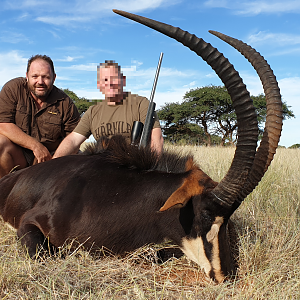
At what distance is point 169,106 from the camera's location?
31375 millimetres

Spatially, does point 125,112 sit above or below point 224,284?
above

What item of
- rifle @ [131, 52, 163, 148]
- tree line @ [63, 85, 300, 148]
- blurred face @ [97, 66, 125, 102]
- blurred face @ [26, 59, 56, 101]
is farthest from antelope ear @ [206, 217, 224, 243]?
tree line @ [63, 85, 300, 148]

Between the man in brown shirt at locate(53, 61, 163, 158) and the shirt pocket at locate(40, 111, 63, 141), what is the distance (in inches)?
38.8

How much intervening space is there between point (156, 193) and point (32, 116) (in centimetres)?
356

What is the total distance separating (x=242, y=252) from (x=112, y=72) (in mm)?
2951

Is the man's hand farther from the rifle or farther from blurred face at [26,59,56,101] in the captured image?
the rifle

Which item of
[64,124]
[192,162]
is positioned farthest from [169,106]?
[192,162]

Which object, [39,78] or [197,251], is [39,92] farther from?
[197,251]

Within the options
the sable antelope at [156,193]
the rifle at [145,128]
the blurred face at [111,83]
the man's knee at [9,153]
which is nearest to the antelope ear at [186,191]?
the sable antelope at [156,193]

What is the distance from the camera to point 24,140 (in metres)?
5.16

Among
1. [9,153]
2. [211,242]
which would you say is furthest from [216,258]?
[9,153]

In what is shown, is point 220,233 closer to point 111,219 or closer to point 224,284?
point 224,284

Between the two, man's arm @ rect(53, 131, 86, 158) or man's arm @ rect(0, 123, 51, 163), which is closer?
man's arm @ rect(53, 131, 86, 158)

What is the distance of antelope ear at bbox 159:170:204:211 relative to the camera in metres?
2.29
